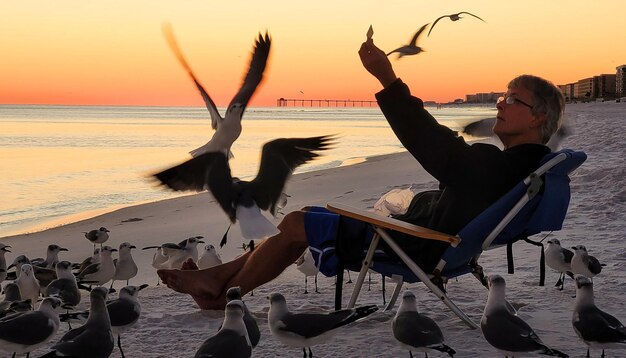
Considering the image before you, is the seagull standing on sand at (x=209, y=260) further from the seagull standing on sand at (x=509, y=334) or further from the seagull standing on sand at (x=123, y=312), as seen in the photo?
the seagull standing on sand at (x=509, y=334)

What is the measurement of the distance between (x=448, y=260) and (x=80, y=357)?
2227 mm

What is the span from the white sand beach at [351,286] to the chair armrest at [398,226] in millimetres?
670

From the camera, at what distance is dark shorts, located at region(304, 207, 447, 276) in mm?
4969

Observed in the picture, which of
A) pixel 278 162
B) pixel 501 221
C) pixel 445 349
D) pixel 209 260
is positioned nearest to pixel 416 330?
pixel 445 349

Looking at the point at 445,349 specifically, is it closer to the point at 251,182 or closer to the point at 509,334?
the point at 509,334

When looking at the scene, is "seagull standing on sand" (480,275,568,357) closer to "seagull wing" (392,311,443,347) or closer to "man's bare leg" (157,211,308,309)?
"seagull wing" (392,311,443,347)

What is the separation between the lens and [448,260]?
482cm

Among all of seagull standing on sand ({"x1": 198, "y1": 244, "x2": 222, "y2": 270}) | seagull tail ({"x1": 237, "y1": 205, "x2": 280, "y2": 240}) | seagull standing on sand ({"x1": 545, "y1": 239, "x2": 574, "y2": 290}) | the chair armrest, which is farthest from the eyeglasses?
seagull standing on sand ({"x1": 198, "y1": 244, "x2": 222, "y2": 270})

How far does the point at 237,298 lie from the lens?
15.5ft

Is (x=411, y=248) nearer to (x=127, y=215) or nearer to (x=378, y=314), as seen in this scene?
(x=378, y=314)

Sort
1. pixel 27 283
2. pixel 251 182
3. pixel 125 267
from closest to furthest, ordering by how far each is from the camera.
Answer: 1. pixel 251 182
2. pixel 27 283
3. pixel 125 267

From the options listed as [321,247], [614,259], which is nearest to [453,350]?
[321,247]

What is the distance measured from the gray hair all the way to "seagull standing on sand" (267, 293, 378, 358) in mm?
1563

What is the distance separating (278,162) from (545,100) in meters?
2.18
